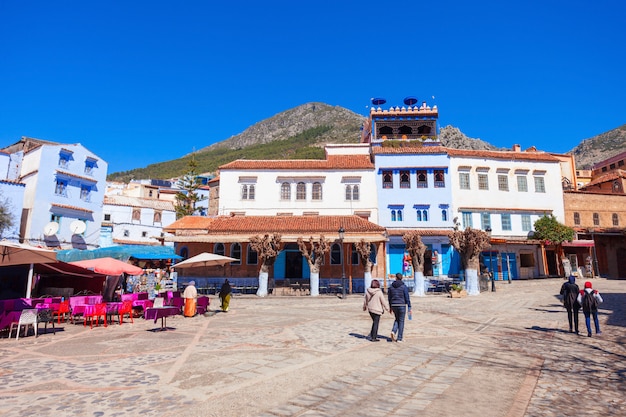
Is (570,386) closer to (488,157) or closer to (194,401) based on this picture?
(194,401)

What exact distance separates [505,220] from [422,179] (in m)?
7.98

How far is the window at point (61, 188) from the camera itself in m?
31.3

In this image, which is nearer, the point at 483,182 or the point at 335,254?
the point at 335,254

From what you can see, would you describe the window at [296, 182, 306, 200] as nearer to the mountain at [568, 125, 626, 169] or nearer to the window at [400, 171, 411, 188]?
the window at [400, 171, 411, 188]

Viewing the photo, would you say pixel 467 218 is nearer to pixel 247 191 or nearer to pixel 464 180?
pixel 464 180

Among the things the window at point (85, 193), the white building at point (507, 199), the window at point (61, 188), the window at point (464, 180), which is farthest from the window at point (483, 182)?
the window at point (61, 188)

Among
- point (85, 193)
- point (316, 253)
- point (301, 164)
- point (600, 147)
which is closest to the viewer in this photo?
point (316, 253)

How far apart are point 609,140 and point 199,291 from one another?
96.8 m

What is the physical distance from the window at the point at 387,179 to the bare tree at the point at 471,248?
33.3 ft

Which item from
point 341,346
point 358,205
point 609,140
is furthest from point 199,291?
point 609,140

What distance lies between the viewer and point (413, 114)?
38.2 meters

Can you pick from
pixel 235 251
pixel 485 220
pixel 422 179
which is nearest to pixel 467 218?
pixel 485 220

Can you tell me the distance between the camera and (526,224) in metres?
31.6

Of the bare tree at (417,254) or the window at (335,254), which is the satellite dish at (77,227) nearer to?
the window at (335,254)
